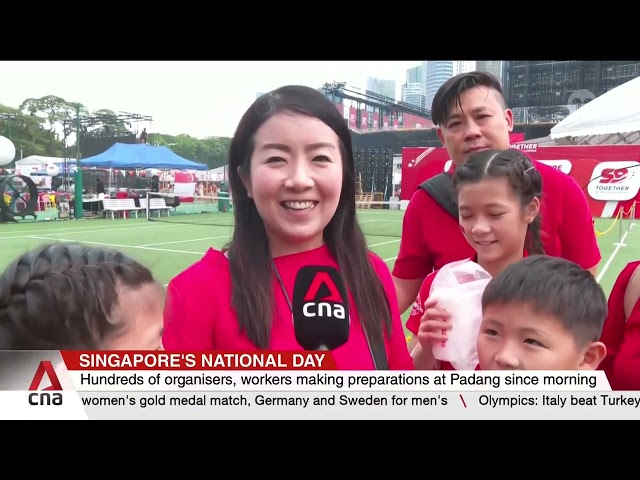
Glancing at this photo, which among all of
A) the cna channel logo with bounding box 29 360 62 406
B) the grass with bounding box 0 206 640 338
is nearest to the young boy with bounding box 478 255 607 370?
the grass with bounding box 0 206 640 338

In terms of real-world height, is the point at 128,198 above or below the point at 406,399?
above

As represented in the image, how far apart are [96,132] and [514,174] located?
1.42 meters

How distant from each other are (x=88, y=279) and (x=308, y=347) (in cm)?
76

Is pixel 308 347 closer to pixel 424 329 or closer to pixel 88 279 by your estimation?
pixel 424 329

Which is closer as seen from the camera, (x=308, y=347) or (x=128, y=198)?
(x=308, y=347)

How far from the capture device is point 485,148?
5.70ft

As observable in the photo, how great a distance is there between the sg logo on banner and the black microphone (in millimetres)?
923

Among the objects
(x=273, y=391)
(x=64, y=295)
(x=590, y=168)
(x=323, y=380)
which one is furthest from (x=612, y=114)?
(x=64, y=295)

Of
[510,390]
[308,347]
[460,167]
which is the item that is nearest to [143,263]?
[308,347]

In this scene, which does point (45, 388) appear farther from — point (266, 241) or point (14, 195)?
point (266, 241)

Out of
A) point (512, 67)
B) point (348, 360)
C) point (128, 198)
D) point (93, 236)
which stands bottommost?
point (348, 360)

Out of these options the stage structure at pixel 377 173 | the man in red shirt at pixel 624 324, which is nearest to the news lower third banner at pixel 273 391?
the man in red shirt at pixel 624 324

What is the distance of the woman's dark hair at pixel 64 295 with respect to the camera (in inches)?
68.0

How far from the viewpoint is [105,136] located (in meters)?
1.88
